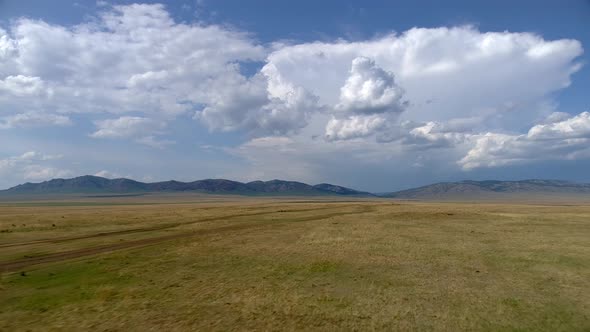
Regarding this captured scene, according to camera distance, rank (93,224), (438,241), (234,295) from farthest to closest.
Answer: (93,224) < (438,241) < (234,295)

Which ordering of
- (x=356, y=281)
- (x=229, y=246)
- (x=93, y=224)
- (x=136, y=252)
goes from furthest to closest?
(x=93, y=224) < (x=229, y=246) < (x=136, y=252) < (x=356, y=281)

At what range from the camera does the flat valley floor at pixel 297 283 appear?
1592cm

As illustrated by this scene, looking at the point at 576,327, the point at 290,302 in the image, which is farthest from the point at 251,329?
the point at 576,327

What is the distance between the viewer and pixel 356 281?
72.8 ft

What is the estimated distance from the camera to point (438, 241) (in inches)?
1465

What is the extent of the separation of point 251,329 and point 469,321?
30.5 feet

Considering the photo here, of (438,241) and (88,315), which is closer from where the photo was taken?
→ (88,315)

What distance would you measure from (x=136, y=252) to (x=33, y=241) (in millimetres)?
14810

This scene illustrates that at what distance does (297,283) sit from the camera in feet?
71.5

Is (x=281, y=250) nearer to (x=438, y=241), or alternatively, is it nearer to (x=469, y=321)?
(x=438, y=241)

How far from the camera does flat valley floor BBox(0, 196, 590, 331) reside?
15.9m

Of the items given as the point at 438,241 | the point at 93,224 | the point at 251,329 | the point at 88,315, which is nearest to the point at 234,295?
the point at 251,329

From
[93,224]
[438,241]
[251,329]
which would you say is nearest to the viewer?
[251,329]

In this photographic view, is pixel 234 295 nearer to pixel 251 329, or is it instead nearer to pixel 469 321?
pixel 251 329
